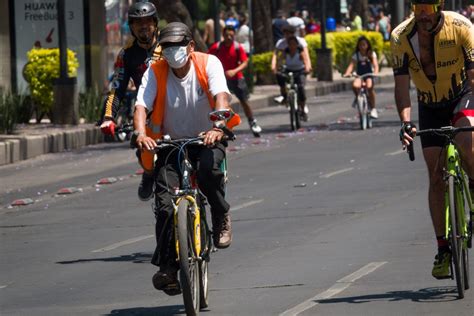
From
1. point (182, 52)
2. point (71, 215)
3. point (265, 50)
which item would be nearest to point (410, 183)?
point (71, 215)

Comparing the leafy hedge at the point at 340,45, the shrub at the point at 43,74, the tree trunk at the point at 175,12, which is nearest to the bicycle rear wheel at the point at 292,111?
the shrub at the point at 43,74

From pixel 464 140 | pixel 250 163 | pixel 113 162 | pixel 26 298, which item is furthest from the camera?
pixel 113 162

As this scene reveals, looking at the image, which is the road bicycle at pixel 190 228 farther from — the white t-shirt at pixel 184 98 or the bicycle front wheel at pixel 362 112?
the bicycle front wheel at pixel 362 112

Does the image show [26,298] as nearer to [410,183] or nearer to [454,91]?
[454,91]

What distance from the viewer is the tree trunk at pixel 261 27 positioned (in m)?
42.8

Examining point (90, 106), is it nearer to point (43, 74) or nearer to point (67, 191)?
point (43, 74)

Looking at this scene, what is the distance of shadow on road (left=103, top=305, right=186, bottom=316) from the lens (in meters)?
9.54

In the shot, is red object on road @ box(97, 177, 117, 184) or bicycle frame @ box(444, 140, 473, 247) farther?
red object on road @ box(97, 177, 117, 184)

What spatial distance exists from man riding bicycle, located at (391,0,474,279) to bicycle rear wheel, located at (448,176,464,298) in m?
0.36

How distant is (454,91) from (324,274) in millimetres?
1740

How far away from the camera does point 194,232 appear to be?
9172 mm

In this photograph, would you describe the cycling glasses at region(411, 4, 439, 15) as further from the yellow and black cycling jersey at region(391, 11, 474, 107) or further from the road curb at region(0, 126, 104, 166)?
the road curb at region(0, 126, 104, 166)

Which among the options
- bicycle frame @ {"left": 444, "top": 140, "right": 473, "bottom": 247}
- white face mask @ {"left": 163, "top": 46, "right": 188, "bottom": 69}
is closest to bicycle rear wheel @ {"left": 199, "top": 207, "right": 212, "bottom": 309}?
white face mask @ {"left": 163, "top": 46, "right": 188, "bottom": 69}

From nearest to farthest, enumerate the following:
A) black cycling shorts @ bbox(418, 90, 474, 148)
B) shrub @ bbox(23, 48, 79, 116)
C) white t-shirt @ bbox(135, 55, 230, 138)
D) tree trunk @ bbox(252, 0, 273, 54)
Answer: white t-shirt @ bbox(135, 55, 230, 138) → black cycling shorts @ bbox(418, 90, 474, 148) → shrub @ bbox(23, 48, 79, 116) → tree trunk @ bbox(252, 0, 273, 54)
